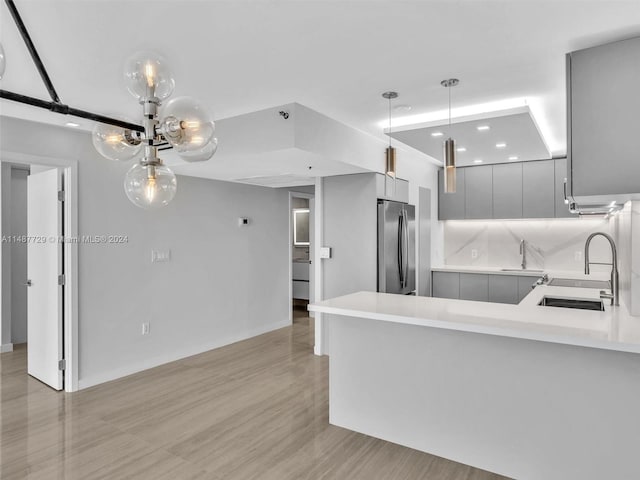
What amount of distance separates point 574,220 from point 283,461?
4.98 metres

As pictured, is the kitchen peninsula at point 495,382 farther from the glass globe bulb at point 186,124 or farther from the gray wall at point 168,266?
the gray wall at point 168,266

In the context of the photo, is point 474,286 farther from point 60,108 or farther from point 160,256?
point 60,108

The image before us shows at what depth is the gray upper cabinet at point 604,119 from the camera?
7.48 ft

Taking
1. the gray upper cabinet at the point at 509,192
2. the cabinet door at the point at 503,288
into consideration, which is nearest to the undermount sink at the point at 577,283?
the cabinet door at the point at 503,288

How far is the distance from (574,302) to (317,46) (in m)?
2.90

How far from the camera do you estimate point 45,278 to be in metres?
4.05

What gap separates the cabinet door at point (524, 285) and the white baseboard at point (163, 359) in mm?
3425

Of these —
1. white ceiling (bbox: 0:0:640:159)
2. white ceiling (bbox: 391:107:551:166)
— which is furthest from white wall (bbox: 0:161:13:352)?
white ceiling (bbox: 391:107:551:166)

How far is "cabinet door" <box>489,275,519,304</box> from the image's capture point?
17.8 feet

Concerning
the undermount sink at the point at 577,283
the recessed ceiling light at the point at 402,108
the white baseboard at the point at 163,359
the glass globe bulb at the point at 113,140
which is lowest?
the white baseboard at the point at 163,359

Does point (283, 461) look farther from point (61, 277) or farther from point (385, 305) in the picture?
point (61, 277)

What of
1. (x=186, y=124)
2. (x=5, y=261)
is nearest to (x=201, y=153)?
(x=186, y=124)

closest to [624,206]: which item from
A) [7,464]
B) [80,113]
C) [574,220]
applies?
[574,220]

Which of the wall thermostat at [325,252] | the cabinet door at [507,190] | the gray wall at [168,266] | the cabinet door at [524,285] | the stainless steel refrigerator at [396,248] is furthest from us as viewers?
the cabinet door at [507,190]
